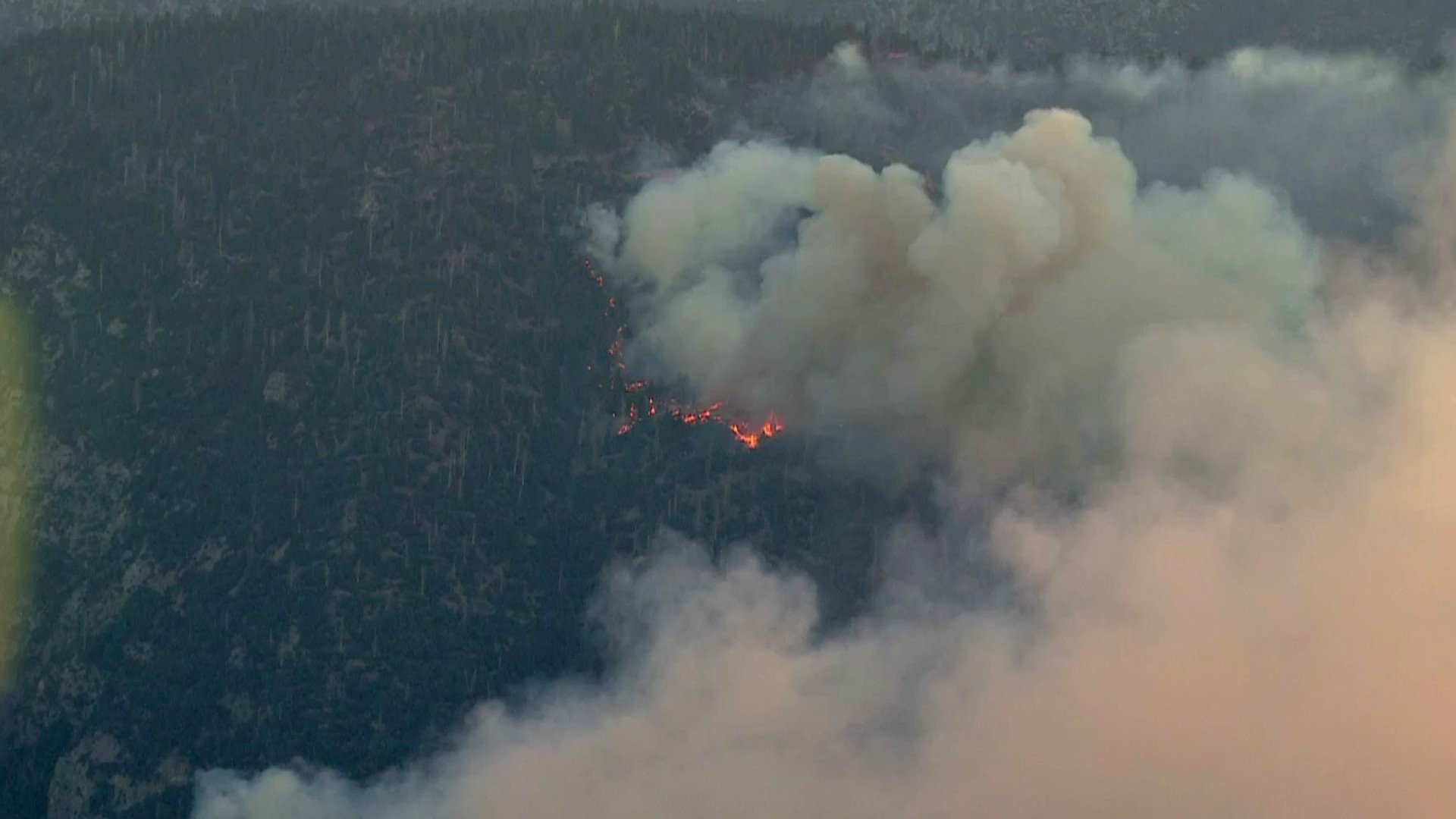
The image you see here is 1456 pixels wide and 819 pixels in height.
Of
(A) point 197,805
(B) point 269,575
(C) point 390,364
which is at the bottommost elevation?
(A) point 197,805

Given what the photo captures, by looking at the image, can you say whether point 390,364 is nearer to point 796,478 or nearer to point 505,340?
point 505,340

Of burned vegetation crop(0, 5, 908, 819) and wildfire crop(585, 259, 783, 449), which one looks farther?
wildfire crop(585, 259, 783, 449)

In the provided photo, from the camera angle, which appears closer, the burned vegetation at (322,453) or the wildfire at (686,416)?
the burned vegetation at (322,453)

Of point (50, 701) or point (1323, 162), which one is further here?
point (1323, 162)

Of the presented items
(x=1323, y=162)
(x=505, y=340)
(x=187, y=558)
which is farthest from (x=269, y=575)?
(x=1323, y=162)

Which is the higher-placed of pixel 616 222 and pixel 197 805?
pixel 616 222

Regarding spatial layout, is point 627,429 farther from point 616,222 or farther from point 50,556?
point 50,556

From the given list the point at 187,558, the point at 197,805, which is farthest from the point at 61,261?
the point at 197,805
